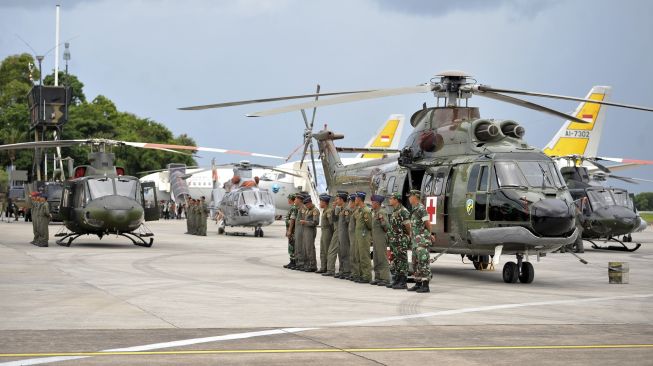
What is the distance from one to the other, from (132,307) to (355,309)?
275 centimetres

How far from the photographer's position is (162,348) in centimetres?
839

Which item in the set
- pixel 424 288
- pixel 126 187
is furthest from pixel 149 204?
pixel 424 288

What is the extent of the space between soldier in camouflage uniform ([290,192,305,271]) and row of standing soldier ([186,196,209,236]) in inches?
660

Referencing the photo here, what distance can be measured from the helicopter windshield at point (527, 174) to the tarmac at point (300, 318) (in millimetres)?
1715

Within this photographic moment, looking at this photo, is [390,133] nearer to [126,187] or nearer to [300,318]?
[126,187]

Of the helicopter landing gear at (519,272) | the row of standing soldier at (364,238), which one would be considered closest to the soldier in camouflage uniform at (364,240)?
the row of standing soldier at (364,238)

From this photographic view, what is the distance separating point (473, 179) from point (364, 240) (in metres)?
2.16

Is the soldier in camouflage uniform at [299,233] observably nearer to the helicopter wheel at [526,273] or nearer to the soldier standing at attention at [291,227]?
the soldier standing at attention at [291,227]

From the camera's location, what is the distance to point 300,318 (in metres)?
10.7

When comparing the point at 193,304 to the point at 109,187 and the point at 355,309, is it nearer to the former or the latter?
the point at 355,309

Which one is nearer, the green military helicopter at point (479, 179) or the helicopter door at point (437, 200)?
the green military helicopter at point (479, 179)

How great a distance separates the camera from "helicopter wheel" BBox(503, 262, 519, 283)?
52.5 ft

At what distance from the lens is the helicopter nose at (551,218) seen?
14.8m

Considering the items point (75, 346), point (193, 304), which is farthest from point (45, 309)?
point (75, 346)
